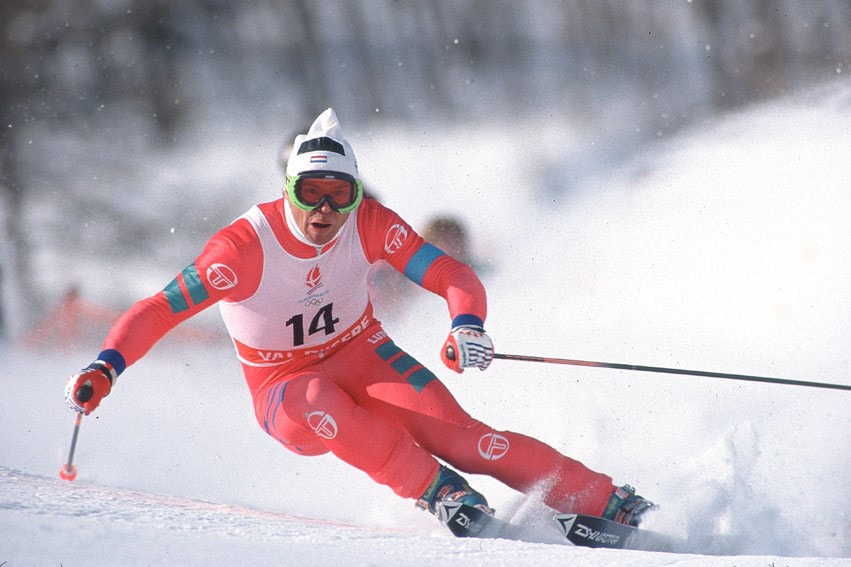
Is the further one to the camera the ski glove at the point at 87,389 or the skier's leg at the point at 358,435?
the skier's leg at the point at 358,435

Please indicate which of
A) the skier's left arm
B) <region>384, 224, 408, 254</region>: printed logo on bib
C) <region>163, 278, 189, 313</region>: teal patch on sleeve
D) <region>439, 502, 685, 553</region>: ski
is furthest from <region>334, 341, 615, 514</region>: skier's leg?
<region>163, 278, 189, 313</region>: teal patch on sleeve

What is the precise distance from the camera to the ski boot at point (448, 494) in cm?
301

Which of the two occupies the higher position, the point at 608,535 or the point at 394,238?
the point at 394,238

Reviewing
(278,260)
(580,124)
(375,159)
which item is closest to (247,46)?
(375,159)

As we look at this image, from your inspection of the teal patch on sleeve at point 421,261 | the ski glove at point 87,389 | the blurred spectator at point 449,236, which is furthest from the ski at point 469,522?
the blurred spectator at point 449,236

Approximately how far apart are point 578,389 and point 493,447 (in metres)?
1.90

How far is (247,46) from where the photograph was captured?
22.8 feet

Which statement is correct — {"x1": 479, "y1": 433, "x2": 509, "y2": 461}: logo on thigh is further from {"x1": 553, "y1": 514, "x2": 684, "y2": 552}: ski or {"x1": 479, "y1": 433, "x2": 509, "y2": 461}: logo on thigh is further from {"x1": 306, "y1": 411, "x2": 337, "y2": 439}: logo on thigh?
{"x1": 306, "y1": 411, "x2": 337, "y2": 439}: logo on thigh

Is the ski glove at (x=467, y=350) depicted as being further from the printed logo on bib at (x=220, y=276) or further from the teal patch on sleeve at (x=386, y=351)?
the printed logo on bib at (x=220, y=276)

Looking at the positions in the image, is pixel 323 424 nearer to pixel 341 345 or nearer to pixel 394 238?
pixel 341 345

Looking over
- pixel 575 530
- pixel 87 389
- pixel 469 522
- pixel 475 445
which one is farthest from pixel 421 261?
pixel 87 389

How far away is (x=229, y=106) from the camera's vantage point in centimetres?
718

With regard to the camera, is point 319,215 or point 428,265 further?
point 428,265

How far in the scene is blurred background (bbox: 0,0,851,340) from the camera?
6.66 m
